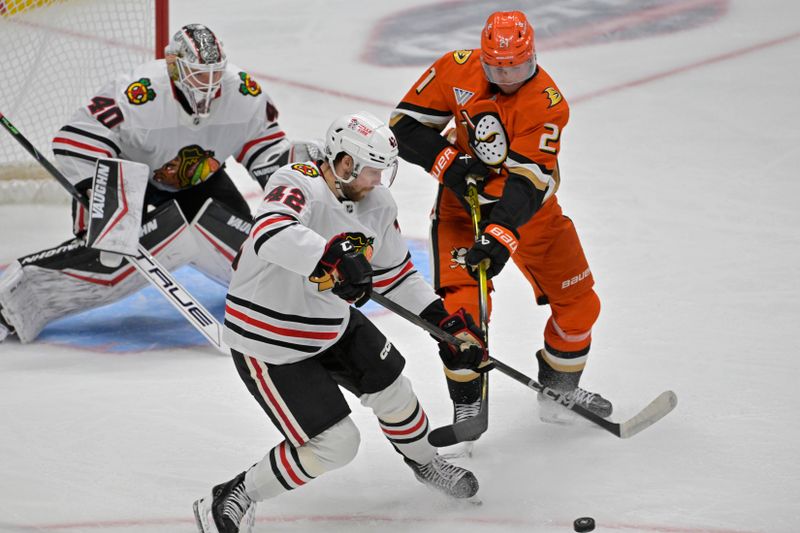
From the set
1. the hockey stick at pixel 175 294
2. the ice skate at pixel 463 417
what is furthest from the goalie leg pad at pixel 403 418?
the hockey stick at pixel 175 294

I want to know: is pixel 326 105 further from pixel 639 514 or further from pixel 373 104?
pixel 639 514

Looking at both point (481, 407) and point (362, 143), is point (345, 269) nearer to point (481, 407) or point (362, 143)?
point (362, 143)

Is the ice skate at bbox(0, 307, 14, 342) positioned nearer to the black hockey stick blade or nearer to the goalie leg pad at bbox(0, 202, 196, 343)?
the goalie leg pad at bbox(0, 202, 196, 343)

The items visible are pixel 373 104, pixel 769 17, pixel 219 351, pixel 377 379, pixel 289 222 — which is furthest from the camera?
pixel 769 17

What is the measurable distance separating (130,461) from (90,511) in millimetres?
283

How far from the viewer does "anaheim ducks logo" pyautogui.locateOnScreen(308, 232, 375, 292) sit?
2727 mm

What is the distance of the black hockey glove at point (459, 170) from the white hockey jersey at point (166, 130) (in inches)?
43.8

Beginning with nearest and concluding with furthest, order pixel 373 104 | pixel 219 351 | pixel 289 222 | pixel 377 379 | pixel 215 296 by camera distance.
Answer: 1. pixel 289 222
2. pixel 377 379
3. pixel 219 351
4. pixel 215 296
5. pixel 373 104

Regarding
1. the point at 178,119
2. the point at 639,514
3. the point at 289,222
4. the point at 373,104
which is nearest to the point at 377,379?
the point at 289,222

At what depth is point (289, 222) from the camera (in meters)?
2.73

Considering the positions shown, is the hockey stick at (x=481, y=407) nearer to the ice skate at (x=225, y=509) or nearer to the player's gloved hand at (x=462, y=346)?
the player's gloved hand at (x=462, y=346)

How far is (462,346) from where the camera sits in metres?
3.10

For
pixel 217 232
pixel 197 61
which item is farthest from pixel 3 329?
pixel 197 61

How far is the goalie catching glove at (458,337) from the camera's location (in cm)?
311
